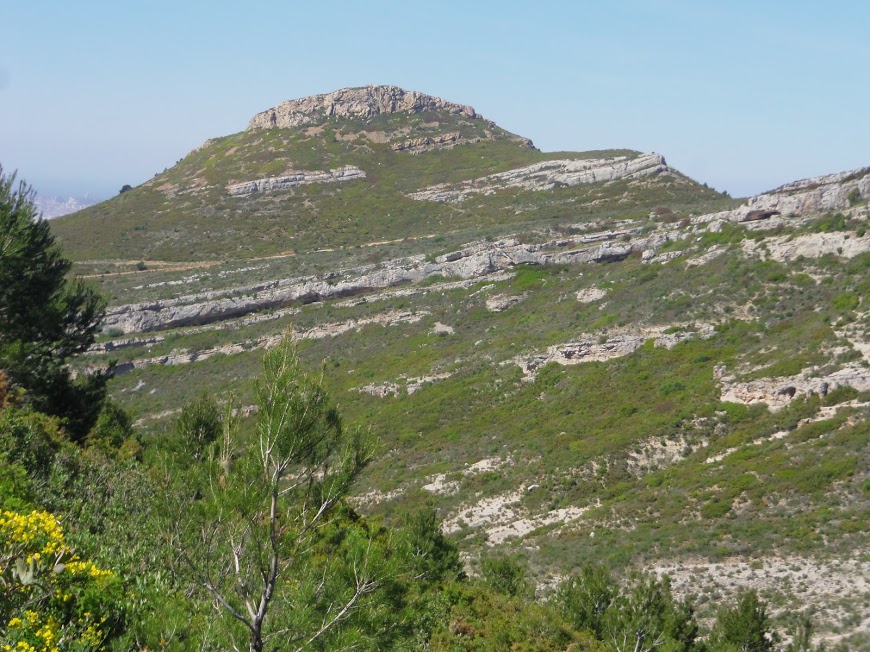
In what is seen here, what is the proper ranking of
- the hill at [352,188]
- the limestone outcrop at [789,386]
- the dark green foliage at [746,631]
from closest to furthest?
1. the dark green foliage at [746,631]
2. the limestone outcrop at [789,386]
3. the hill at [352,188]

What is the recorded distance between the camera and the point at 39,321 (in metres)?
19.2

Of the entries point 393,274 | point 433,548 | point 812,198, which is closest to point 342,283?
point 393,274

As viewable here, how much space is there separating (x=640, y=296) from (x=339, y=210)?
5517cm

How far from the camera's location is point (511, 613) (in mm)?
14641

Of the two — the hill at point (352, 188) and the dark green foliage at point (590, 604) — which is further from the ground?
the hill at point (352, 188)

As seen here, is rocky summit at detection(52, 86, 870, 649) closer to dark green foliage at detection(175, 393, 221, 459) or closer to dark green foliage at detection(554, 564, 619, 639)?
dark green foliage at detection(554, 564, 619, 639)

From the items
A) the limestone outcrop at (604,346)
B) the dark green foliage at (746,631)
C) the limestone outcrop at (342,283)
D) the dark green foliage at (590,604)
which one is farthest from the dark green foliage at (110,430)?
the limestone outcrop at (342,283)

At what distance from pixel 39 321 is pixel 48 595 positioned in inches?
648

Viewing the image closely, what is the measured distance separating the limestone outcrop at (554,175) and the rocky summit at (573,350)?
56 centimetres

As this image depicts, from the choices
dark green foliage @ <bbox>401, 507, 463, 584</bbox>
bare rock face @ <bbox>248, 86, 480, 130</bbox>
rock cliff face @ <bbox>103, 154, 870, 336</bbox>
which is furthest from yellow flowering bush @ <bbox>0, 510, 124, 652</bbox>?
bare rock face @ <bbox>248, 86, 480, 130</bbox>

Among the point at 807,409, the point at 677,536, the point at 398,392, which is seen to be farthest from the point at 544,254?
the point at 677,536

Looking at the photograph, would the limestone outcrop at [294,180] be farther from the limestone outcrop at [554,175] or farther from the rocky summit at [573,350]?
the limestone outcrop at [554,175]

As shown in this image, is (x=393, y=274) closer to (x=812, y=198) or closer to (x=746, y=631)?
(x=812, y=198)

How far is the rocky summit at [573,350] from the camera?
794 inches
